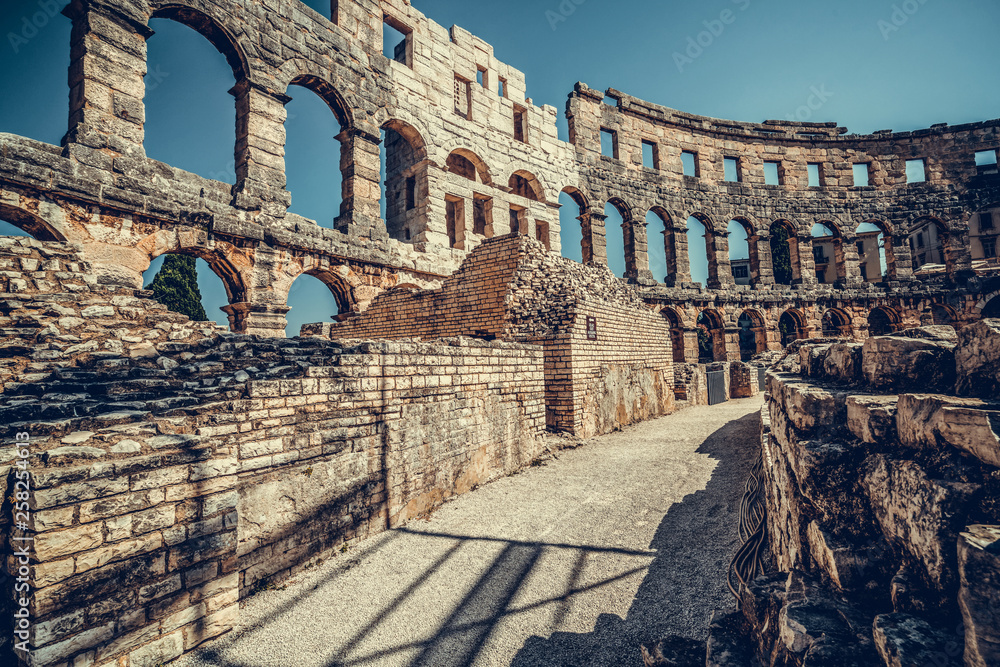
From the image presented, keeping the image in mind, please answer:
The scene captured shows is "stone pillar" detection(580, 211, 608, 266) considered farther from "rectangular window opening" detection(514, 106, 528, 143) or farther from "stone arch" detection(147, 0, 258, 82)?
"stone arch" detection(147, 0, 258, 82)

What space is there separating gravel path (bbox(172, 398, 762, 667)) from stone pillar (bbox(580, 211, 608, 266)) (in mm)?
15706

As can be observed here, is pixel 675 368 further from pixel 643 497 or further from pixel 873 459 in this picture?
pixel 873 459

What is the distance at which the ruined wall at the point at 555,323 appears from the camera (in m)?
7.60

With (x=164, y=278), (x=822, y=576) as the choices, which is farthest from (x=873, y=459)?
(x=164, y=278)

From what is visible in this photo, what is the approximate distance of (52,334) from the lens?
4.28 metres

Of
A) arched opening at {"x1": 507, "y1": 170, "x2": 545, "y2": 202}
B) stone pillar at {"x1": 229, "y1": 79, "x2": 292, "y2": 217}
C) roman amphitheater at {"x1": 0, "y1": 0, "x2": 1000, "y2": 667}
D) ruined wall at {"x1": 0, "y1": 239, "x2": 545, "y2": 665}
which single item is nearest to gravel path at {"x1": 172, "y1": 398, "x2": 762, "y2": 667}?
roman amphitheater at {"x1": 0, "y1": 0, "x2": 1000, "y2": 667}

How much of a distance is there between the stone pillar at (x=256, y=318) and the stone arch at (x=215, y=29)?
218 inches

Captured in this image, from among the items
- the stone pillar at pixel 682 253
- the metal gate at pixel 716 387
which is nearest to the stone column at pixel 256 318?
the metal gate at pixel 716 387

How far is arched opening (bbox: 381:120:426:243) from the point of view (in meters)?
14.4

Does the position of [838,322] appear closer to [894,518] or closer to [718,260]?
[718,260]

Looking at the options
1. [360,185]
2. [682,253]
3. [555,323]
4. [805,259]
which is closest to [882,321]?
[805,259]

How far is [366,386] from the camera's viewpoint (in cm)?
406

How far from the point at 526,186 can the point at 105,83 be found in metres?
14.2

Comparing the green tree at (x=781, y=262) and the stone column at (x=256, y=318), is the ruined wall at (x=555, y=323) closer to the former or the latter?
the stone column at (x=256, y=318)
